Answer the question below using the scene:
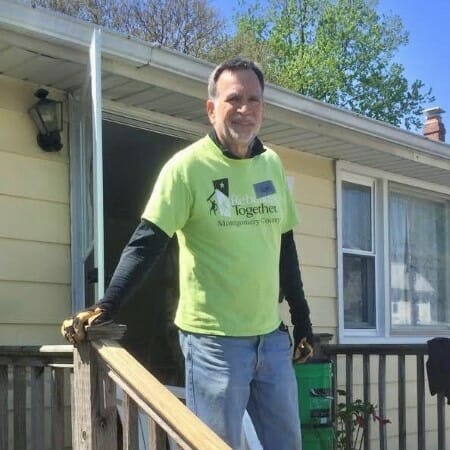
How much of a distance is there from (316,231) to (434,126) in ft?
8.31

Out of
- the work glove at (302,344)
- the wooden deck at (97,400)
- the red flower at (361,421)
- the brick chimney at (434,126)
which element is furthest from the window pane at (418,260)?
the work glove at (302,344)

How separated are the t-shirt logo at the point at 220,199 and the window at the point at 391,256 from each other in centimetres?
375

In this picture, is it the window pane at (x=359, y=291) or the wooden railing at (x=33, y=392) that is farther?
the window pane at (x=359, y=291)

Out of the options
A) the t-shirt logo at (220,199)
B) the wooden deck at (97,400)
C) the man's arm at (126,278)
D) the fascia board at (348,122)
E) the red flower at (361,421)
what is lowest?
the red flower at (361,421)

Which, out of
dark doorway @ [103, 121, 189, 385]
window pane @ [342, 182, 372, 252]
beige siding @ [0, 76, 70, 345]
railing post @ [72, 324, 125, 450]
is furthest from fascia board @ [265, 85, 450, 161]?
railing post @ [72, 324, 125, 450]

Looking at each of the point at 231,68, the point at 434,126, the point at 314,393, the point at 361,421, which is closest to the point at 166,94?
the point at 231,68

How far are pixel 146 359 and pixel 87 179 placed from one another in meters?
2.22

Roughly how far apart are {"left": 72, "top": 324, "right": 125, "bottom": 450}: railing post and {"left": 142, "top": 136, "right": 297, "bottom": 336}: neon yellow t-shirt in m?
0.30

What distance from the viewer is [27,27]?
10.8 feet

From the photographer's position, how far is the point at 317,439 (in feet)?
14.8

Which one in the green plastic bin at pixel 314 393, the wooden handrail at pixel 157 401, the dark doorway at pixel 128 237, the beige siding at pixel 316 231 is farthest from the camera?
the beige siding at pixel 316 231

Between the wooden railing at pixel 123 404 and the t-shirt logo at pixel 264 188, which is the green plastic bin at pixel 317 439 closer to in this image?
the wooden railing at pixel 123 404

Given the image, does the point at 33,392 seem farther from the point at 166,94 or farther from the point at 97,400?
the point at 166,94

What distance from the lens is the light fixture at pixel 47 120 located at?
3.98 meters
